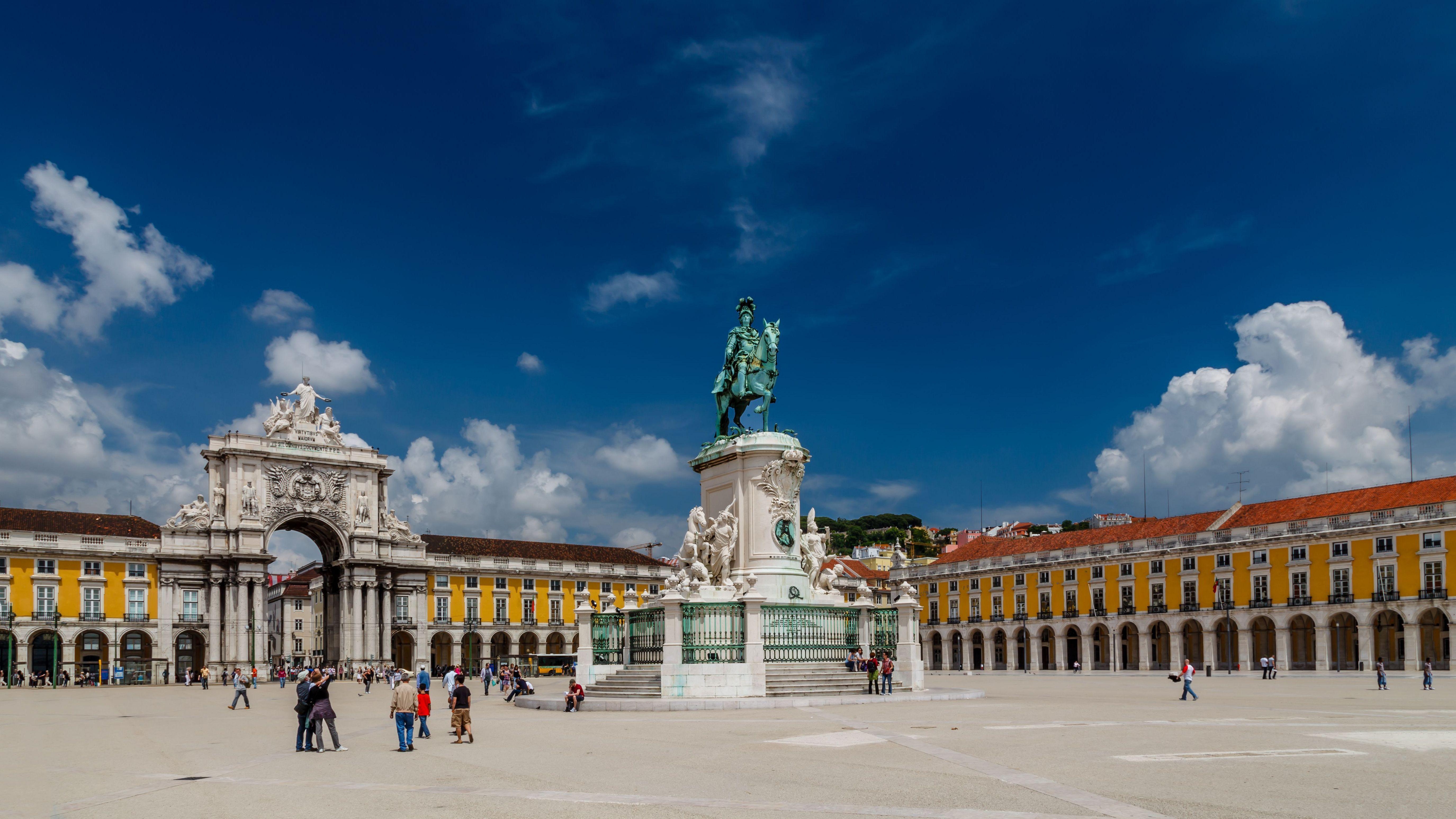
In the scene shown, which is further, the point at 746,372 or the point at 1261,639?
the point at 1261,639

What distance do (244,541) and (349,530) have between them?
24.0ft

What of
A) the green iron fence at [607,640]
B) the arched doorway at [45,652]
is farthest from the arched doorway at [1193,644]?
the arched doorway at [45,652]

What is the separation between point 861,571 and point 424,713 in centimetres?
8816

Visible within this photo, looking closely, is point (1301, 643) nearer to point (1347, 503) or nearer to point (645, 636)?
point (1347, 503)

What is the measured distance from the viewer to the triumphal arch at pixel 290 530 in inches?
2825

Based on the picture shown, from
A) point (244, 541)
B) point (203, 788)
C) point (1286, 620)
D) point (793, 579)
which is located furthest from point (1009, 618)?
point (203, 788)

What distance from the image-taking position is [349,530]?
7844cm

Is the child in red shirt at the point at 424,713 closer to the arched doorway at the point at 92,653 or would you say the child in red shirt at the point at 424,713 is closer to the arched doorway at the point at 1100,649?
the arched doorway at the point at 92,653

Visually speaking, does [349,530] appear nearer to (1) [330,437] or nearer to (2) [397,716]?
(1) [330,437]

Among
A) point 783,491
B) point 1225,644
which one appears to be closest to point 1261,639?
point 1225,644


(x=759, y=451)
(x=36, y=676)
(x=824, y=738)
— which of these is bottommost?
(x=36, y=676)

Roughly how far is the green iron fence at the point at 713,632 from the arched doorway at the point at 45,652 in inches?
2261

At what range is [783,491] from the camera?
86.6ft

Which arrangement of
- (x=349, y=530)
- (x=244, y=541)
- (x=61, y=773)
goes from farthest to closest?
(x=349, y=530) → (x=244, y=541) → (x=61, y=773)
